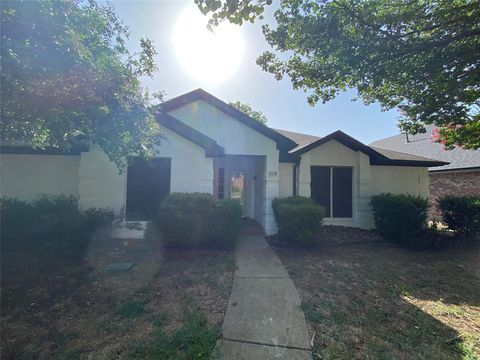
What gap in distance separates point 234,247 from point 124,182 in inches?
164

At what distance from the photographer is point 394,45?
5.37 metres

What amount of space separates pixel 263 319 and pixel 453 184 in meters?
16.8

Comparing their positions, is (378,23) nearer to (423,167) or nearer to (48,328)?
(48,328)

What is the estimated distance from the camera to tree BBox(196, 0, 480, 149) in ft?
16.9

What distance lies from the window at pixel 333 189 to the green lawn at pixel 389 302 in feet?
10.7

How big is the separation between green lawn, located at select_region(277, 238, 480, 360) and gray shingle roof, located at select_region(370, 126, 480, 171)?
813cm

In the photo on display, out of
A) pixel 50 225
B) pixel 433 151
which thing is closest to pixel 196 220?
pixel 50 225

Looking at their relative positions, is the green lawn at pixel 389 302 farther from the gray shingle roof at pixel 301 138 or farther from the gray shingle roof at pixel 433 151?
the gray shingle roof at pixel 433 151

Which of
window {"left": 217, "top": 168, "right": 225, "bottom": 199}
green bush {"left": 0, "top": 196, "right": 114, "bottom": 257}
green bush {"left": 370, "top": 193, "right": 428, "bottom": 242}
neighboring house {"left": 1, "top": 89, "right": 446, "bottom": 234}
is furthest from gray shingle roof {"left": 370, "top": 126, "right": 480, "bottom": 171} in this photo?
green bush {"left": 0, "top": 196, "right": 114, "bottom": 257}

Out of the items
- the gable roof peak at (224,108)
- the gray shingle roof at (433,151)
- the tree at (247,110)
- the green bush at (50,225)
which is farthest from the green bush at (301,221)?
the tree at (247,110)

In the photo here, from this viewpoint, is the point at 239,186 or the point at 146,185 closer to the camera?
the point at 146,185

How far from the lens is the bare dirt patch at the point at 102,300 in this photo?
3.38 meters

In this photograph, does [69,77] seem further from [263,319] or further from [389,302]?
[389,302]

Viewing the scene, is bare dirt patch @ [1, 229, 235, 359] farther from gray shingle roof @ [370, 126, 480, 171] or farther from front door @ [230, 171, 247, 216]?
gray shingle roof @ [370, 126, 480, 171]
